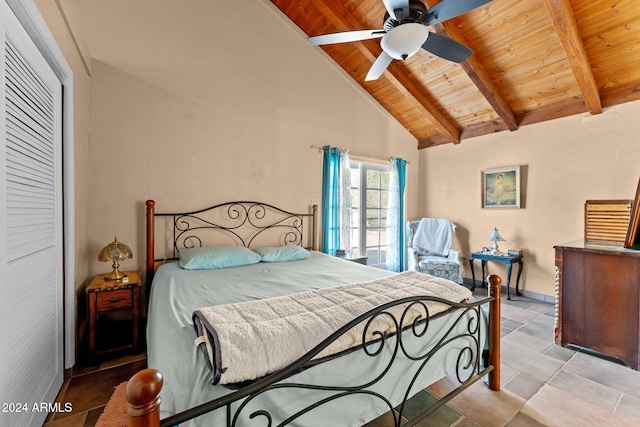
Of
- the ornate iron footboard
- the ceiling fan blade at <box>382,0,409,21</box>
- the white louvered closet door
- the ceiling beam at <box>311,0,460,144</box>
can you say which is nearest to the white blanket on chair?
the ceiling beam at <box>311,0,460,144</box>

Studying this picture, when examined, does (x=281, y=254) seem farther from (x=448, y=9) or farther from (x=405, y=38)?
(x=448, y=9)

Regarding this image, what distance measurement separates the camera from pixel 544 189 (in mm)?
3623

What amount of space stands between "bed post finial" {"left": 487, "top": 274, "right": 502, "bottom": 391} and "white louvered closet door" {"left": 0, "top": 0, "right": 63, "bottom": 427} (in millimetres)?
2477

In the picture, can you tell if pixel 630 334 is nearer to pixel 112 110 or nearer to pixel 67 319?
pixel 67 319

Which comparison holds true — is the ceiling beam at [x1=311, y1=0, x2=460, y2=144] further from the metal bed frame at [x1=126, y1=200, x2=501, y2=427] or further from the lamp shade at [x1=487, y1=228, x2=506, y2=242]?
the metal bed frame at [x1=126, y1=200, x2=501, y2=427]

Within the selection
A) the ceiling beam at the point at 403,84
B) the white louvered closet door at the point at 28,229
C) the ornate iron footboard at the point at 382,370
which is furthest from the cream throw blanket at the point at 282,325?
the ceiling beam at the point at 403,84

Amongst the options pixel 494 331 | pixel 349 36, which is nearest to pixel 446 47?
pixel 349 36

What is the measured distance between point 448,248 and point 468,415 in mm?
2907

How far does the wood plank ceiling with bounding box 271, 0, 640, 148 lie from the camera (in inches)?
103

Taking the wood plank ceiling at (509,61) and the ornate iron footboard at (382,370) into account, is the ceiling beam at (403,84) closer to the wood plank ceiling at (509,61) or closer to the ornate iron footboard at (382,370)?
the wood plank ceiling at (509,61)

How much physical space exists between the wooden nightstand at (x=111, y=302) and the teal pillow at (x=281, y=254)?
1134mm

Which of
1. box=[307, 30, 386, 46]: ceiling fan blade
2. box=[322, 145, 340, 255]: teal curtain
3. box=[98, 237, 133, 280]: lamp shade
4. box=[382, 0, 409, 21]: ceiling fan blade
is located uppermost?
box=[307, 30, 386, 46]: ceiling fan blade

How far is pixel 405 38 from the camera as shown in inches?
72.3

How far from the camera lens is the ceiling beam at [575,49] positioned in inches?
94.3
